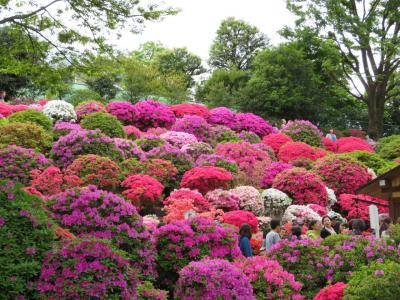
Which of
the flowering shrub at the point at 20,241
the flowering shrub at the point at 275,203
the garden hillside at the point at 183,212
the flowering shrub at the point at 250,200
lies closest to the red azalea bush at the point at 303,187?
the garden hillside at the point at 183,212

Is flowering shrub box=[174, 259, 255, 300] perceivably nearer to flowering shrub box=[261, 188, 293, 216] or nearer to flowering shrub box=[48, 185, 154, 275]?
flowering shrub box=[48, 185, 154, 275]

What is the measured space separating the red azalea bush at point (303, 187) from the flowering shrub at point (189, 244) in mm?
8418

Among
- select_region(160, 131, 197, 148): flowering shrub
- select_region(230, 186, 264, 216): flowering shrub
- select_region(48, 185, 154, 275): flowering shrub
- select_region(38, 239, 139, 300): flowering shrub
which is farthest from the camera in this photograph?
select_region(160, 131, 197, 148): flowering shrub

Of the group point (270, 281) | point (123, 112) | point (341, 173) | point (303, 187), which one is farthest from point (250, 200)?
point (123, 112)

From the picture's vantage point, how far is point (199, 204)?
16000 mm

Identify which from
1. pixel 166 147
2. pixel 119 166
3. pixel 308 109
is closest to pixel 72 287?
pixel 119 166

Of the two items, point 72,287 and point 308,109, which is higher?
point 308,109

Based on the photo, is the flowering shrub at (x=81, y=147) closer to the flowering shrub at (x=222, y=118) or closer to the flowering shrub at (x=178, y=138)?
the flowering shrub at (x=178, y=138)

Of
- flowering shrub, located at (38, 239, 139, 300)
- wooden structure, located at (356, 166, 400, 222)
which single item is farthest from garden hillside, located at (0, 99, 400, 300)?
wooden structure, located at (356, 166, 400, 222)

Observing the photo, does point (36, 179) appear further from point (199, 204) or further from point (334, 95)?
point (334, 95)

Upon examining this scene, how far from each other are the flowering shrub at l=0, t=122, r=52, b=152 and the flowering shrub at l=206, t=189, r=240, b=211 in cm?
548

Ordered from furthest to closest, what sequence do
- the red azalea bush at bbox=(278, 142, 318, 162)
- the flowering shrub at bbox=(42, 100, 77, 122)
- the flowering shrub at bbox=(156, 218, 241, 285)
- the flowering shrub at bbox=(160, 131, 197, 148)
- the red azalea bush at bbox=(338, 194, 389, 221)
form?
the flowering shrub at bbox=(42, 100, 77, 122)
the red azalea bush at bbox=(278, 142, 318, 162)
the flowering shrub at bbox=(160, 131, 197, 148)
the red azalea bush at bbox=(338, 194, 389, 221)
the flowering shrub at bbox=(156, 218, 241, 285)

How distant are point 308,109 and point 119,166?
18.4 m

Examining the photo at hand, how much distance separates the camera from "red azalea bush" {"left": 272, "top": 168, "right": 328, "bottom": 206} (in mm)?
18328
